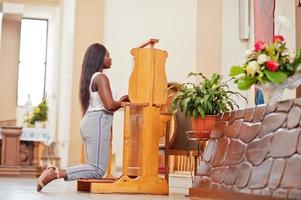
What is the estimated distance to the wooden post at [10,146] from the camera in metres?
9.05

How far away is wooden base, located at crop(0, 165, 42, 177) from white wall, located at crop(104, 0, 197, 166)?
1.36 m

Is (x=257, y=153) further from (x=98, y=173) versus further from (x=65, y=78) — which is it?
(x=65, y=78)

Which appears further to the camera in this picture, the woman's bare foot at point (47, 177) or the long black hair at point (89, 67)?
the long black hair at point (89, 67)

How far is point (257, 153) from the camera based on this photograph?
9.98ft

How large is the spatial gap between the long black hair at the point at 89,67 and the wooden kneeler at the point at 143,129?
29cm

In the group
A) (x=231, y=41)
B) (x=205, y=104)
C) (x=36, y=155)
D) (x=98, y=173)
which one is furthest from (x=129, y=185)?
(x=36, y=155)

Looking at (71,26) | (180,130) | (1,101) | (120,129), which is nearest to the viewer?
(180,130)

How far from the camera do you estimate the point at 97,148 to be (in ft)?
16.1

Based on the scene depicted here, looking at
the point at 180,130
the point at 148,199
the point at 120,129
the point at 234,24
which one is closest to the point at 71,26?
the point at 120,129

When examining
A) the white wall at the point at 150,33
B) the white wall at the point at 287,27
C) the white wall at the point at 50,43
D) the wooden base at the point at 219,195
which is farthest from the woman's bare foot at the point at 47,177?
the white wall at the point at 50,43

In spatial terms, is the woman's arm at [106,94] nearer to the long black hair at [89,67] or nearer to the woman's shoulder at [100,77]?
the woman's shoulder at [100,77]

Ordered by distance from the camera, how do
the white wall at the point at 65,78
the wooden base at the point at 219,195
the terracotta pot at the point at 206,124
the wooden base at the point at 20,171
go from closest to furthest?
the wooden base at the point at 219,195 < the terracotta pot at the point at 206,124 < the wooden base at the point at 20,171 < the white wall at the point at 65,78

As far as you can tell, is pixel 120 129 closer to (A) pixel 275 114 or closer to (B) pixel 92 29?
(B) pixel 92 29

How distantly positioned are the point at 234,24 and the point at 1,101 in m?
7.49
